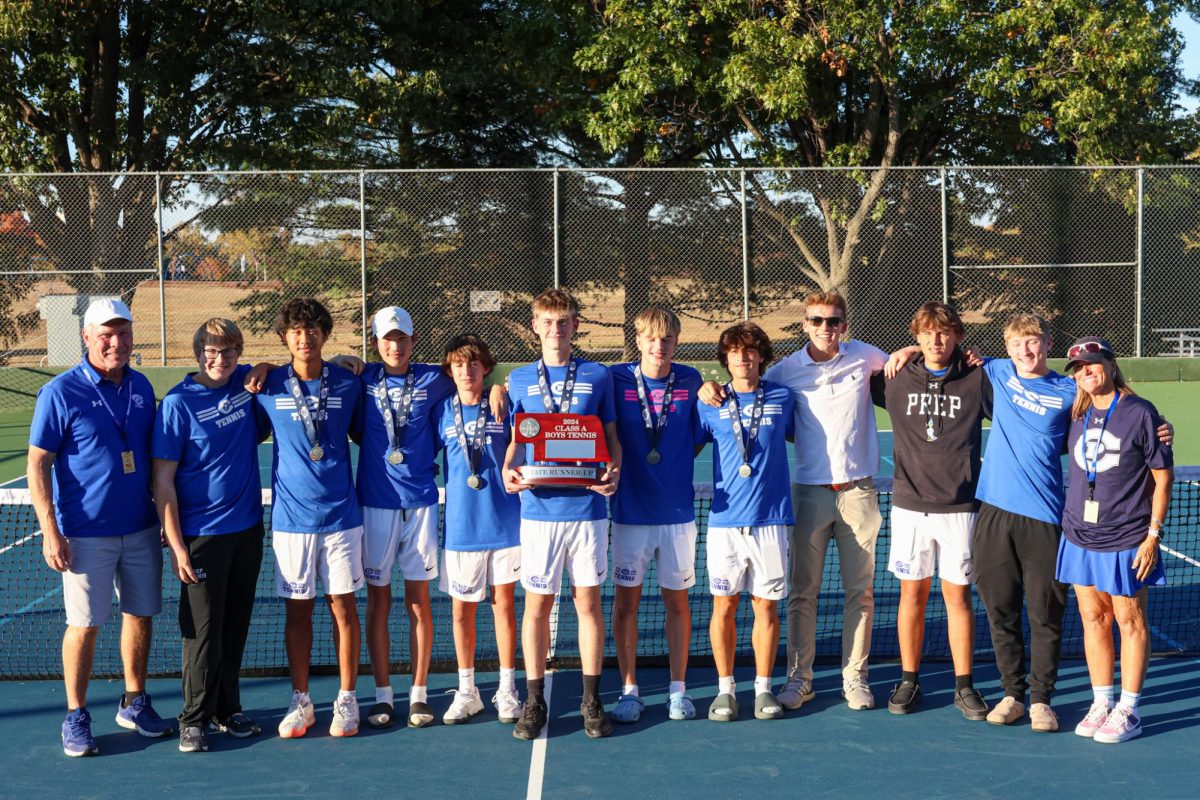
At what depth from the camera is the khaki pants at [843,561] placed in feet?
18.9

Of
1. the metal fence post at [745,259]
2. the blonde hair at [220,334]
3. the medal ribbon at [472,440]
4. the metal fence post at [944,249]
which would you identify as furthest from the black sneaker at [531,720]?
the metal fence post at [944,249]

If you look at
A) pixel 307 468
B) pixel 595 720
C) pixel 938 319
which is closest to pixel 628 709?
pixel 595 720

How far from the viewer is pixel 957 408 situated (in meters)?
5.61

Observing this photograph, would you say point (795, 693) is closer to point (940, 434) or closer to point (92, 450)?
point (940, 434)

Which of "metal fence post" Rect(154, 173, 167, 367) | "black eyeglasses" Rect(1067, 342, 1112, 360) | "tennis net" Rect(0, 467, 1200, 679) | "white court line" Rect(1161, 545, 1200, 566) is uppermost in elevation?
"metal fence post" Rect(154, 173, 167, 367)

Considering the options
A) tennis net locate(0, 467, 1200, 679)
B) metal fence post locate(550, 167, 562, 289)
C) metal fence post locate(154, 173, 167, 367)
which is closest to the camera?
tennis net locate(0, 467, 1200, 679)

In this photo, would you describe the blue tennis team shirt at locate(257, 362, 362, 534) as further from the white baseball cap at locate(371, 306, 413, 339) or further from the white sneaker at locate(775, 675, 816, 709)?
the white sneaker at locate(775, 675, 816, 709)

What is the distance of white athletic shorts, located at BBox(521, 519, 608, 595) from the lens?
17.7 feet

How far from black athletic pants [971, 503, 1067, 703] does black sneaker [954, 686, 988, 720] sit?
0.46ft

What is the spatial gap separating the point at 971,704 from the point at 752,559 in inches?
49.7

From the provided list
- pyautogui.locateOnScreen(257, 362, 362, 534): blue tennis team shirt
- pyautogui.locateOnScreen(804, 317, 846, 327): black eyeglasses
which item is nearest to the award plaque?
pyautogui.locateOnScreen(257, 362, 362, 534): blue tennis team shirt

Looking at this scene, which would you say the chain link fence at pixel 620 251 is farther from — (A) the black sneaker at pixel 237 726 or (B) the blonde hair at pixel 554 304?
(A) the black sneaker at pixel 237 726

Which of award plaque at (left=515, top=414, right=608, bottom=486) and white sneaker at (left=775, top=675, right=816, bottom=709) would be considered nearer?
award plaque at (left=515, top=414, right=608, bottom=486)

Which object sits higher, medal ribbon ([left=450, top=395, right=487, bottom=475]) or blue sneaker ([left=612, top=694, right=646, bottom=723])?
medal ribbon ([left=450, top=395, right=487, bottom=475])
